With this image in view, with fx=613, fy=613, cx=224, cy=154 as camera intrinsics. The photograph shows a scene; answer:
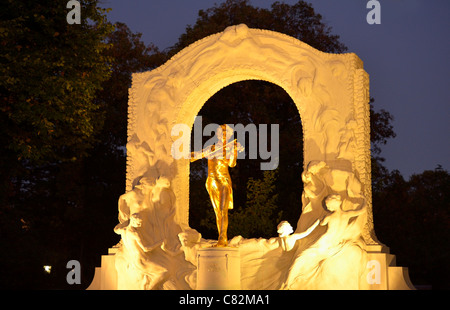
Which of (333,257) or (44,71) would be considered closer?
(333,257)

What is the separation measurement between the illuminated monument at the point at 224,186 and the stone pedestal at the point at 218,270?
15mm

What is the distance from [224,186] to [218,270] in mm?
1326

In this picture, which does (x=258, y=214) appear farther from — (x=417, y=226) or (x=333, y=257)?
(x=333, y=257)

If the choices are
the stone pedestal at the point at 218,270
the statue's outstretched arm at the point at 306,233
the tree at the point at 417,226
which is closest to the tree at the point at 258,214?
the tree at the point at 417,226

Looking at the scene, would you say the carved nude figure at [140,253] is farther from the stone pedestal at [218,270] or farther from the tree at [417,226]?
the tree at [417,226]

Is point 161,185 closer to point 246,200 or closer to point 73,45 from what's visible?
point 73,45

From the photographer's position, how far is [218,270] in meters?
8.85

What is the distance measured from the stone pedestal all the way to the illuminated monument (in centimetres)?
1

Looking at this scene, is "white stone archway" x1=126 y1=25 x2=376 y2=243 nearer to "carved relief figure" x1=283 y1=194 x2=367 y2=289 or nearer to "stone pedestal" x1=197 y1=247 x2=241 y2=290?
"carved relief figure" x1=283 y1=194 x2=367 y2=289

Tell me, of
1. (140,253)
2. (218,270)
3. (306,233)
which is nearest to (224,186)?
(218,270)

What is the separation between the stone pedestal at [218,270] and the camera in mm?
8844

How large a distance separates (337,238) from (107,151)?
1074cm

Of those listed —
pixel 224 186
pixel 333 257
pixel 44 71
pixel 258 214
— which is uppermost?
pixel 44 71

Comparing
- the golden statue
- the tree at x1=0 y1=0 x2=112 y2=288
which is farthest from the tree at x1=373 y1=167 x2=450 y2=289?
the tree at x1=0 y1=0 x2=112 y2=288
